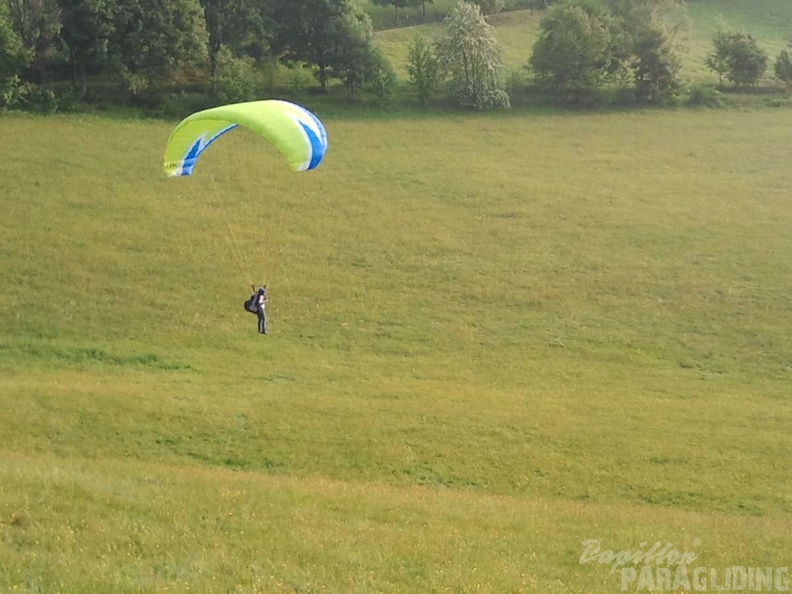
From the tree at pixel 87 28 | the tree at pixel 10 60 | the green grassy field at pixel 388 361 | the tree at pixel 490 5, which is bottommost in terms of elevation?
the green grassy field at pixel 388 361

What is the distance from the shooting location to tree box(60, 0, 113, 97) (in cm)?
4525

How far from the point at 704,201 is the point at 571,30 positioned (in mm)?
22185

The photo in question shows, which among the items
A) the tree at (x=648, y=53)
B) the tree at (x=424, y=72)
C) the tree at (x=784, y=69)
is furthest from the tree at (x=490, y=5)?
the tree at (x=784, y=69)

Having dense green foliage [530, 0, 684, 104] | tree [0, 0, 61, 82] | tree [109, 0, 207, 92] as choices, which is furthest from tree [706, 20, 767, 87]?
tree [0, 0, 61, 82]

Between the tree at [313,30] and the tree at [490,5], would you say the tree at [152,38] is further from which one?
the tree at [490,5]

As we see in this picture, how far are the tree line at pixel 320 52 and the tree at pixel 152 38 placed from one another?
76 mm

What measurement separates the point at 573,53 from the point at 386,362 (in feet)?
132

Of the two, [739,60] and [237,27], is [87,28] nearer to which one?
[237,27]

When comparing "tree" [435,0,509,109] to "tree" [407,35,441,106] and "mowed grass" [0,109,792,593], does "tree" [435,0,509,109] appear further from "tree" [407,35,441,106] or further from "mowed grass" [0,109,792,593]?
"mowed grass" [0,109,792,593]

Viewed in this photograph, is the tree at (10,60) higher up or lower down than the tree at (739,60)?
lower down

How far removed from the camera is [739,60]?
213 feet

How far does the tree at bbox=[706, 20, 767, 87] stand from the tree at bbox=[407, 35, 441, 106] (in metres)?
26.6

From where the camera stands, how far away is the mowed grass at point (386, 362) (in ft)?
39.1

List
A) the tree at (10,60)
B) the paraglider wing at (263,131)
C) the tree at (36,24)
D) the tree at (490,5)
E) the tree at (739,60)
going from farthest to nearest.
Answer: the tree at (490,5) → the tree at (739,60) → the tree at (36,24) → the tree at (10,60) → the paraglider wing at (263,131)
